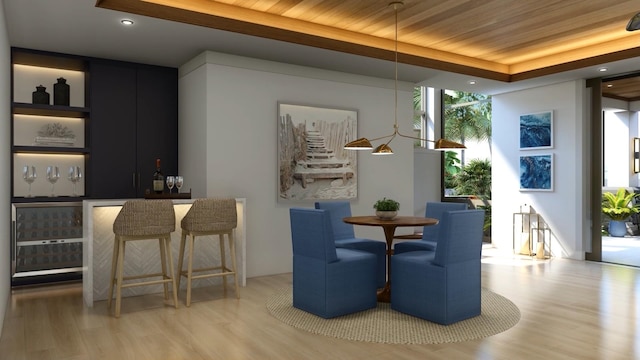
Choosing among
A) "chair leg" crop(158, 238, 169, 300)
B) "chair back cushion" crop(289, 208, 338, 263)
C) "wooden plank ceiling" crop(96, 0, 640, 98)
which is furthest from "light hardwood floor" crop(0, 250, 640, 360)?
"wooden plank ceiling" crop(96, 0, 640, 98)

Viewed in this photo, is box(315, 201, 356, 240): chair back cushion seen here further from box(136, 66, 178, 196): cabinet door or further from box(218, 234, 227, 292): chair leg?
box(136, 66, 178, 196): cabinet door

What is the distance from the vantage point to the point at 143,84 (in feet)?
19.6

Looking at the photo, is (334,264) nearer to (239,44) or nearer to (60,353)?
(60,353)

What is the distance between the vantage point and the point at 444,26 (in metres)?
5.45

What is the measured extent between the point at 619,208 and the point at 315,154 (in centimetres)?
541

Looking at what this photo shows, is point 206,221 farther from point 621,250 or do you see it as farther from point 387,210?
point 621,250

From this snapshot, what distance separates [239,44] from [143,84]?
1.53 meters

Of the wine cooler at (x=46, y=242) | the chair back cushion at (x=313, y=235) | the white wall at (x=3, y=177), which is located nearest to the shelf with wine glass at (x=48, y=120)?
the wine cooler at (x=46, y=242)

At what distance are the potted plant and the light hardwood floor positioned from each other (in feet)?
10.9

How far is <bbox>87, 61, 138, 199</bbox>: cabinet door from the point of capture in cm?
571

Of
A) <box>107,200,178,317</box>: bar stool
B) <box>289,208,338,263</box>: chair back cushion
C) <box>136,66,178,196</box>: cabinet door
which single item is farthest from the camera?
<box>136,66,178,196</box>: cabinet door

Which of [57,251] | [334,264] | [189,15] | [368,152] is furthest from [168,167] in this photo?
[334,264]

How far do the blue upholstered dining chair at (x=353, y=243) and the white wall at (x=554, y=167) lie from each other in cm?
349

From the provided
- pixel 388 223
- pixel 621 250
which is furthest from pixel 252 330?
pixel 621 250
